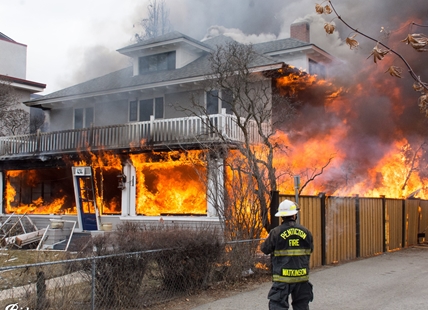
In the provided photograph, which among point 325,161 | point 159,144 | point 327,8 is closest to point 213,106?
point 159,144

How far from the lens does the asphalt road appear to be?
7938 millimetres

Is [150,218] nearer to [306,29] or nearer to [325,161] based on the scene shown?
[325,161]

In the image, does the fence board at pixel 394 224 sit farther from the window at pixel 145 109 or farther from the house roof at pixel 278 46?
the window at pixel 145 109

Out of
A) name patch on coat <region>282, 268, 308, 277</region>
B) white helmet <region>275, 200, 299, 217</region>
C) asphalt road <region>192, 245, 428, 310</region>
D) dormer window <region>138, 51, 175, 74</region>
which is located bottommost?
asphalt road <region>192, 245, 428, 310</region>

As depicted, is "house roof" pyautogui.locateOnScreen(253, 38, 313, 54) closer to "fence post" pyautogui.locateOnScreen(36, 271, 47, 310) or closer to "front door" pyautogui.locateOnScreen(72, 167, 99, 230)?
"front door" pyautogui.locateOnScreen(72, 167, 99, 230)

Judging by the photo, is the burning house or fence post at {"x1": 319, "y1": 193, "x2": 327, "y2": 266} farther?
the burning house

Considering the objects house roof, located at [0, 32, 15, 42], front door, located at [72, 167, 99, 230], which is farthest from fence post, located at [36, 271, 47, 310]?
house roof, located at [0, 32, 15, 42]

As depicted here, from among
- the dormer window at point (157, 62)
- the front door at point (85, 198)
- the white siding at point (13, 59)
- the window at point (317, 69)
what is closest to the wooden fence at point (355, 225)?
the window at point (317, 69)

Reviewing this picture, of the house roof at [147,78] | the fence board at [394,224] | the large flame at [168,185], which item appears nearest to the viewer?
the fence board at [394,224]

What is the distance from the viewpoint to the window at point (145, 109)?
66.9 feet

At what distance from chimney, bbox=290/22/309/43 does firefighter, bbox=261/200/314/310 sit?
18345mm

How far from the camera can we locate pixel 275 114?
669 inches

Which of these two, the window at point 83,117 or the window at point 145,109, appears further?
the window at point 83,117

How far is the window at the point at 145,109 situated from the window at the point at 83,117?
7.67 ft
